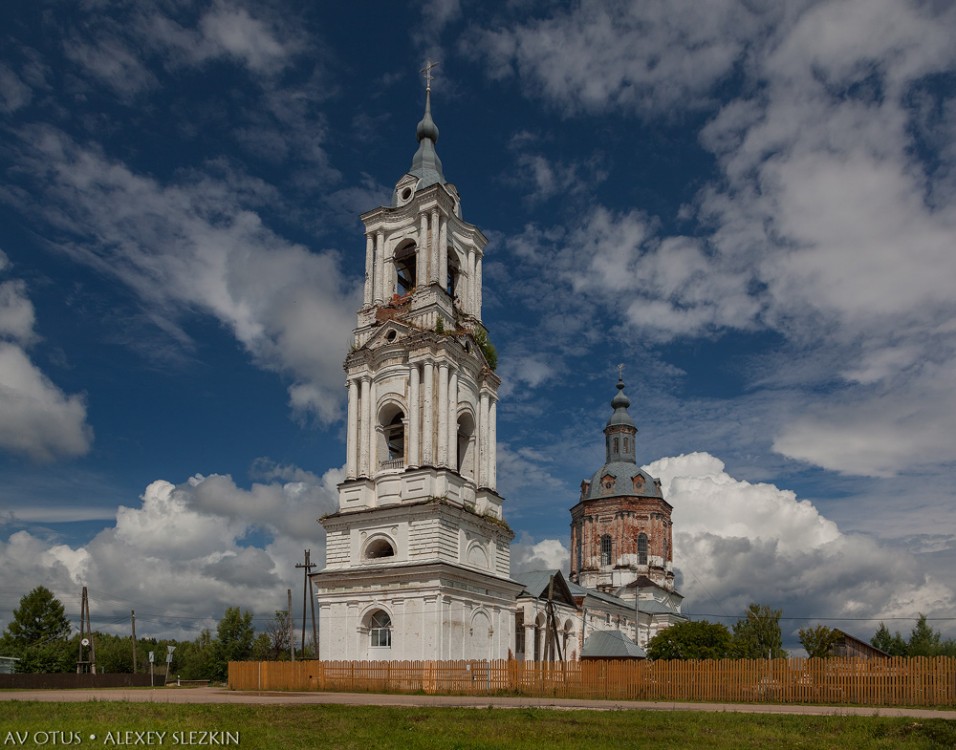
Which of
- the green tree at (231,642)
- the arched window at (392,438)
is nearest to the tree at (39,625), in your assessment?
the green tree at (231,642)

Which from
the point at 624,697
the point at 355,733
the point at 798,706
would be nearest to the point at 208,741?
the point at 355,733

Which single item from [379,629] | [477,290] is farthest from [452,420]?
[379,629]

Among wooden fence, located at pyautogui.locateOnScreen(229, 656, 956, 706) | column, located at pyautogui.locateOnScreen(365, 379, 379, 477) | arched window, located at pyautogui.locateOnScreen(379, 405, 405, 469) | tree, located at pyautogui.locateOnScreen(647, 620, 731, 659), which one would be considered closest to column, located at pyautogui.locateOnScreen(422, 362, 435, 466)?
arched window, located at pyautogui.locateOnScreen(379, 405, 405, 469)

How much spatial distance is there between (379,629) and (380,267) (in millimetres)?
18101

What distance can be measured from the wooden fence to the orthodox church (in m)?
1.61

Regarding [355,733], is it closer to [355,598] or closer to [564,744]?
[564,744]

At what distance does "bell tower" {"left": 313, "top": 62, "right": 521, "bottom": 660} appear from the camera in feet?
115

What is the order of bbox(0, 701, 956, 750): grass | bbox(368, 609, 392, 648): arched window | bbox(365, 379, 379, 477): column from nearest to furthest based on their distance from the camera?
1. bbox(0, 701, 956, 750): grass
2. bbox(368, 609, 392, 648): arched window
3. bbox(365, 379, 379, 477): column

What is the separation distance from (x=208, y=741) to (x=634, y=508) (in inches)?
2603

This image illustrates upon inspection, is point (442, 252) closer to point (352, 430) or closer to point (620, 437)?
point (352, 430)

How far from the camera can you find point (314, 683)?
34.2 metres

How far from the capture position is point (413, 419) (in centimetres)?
3769

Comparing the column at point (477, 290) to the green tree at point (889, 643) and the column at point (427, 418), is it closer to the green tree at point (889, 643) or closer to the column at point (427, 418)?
the column at point (427, 418)

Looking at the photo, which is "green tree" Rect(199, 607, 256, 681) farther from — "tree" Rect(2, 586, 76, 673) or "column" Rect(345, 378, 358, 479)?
"column" Rect(345, 378, 358, 479)
